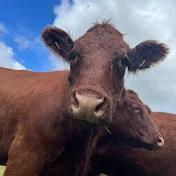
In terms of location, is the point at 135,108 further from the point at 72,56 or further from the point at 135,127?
the point at 72,56

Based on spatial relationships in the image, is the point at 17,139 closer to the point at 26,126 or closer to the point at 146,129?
the point at 26,126

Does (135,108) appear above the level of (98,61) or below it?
below

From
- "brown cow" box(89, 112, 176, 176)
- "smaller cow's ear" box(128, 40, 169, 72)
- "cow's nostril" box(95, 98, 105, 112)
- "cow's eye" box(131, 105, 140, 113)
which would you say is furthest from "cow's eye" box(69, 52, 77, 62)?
"brown cow" box(89, 112, 176, 176)

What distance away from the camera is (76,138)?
805cm

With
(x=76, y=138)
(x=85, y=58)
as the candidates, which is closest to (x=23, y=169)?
(x=76, y=138)

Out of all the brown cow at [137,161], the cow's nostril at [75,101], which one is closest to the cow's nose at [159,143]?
the brown cow at [137,161]

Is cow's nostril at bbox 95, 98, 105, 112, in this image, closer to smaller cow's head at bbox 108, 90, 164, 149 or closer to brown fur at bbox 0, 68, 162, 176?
brown fur at bbox 0, 68, 162, 176

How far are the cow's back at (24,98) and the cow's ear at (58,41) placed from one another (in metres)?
0.63

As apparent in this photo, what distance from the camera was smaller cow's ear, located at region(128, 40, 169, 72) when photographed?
28.6ft

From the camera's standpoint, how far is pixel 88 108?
6.16 metres

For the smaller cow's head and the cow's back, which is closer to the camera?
the cow's back

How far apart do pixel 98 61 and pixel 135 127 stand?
11.6 ft

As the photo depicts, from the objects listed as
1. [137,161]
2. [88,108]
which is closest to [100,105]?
[88,108]

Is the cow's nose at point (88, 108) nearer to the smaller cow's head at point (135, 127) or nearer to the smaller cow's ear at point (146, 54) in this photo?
the smaller cow's ear at point (146, 54)
